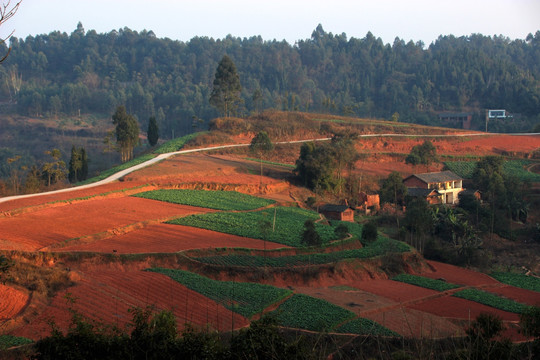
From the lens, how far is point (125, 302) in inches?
646

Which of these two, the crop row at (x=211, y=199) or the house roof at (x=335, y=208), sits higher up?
the crop row at (x=211, y=199)

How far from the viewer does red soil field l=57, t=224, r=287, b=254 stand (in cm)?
2231

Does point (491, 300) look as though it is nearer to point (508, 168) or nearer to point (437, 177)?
point (437, 177)

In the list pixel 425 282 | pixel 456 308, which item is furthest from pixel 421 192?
pixel 456 308

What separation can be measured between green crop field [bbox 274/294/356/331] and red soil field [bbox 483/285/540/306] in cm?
844

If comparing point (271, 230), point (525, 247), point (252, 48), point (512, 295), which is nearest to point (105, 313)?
point (271, 230)

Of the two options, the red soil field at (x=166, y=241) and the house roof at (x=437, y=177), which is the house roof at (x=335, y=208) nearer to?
the house roof at (x=437, y=177)

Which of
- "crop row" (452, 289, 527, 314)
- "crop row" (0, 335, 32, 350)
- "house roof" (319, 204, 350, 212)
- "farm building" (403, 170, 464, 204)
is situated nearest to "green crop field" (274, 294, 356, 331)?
"crop row" (452, 289, 527, 314)

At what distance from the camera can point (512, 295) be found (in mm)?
22422

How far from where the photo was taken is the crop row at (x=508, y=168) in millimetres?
48678

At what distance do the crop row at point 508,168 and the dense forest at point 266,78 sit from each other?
23.0 metres

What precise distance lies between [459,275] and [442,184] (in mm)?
19812

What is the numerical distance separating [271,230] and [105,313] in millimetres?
13754

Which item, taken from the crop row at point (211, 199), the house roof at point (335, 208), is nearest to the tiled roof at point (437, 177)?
the house roof at point (335, 208)
